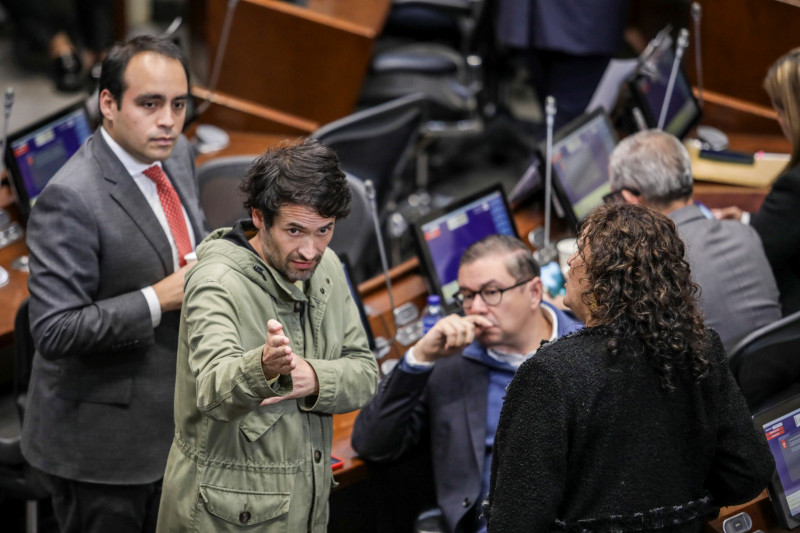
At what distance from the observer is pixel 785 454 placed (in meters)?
2.28

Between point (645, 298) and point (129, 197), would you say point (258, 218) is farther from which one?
point (645, 298)

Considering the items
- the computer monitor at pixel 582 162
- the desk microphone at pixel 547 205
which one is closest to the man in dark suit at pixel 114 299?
the desk microphone at pixel 547 205

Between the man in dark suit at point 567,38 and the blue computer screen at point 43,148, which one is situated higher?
the man in dark suit at point 567,38

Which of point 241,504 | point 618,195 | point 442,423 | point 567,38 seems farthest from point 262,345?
point 567,38

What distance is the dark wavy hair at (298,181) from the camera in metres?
1.83

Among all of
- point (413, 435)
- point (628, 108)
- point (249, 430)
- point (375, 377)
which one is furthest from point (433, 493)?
point (628, 108)

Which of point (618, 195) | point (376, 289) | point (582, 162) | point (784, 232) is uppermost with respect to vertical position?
point (582, 162)

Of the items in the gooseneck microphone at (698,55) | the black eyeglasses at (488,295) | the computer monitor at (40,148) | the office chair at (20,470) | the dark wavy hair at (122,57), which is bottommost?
the office chair at (20,470)

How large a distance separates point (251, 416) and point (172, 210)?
0.66 meters

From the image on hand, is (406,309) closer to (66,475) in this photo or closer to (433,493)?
(433,493)

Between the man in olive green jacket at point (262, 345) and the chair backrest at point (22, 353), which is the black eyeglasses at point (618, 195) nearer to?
the man in olive green jacket at point (262, 345)

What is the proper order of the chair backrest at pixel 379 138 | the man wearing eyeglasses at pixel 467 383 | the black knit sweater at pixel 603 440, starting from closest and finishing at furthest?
the black knit sweater at pixel 603 440 → the man wearing eyeglasses at pixel 467 383 → the chair backrest at pixel 379 138

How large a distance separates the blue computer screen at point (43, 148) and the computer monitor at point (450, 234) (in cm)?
112

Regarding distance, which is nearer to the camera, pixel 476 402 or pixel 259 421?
pixel 259 421
